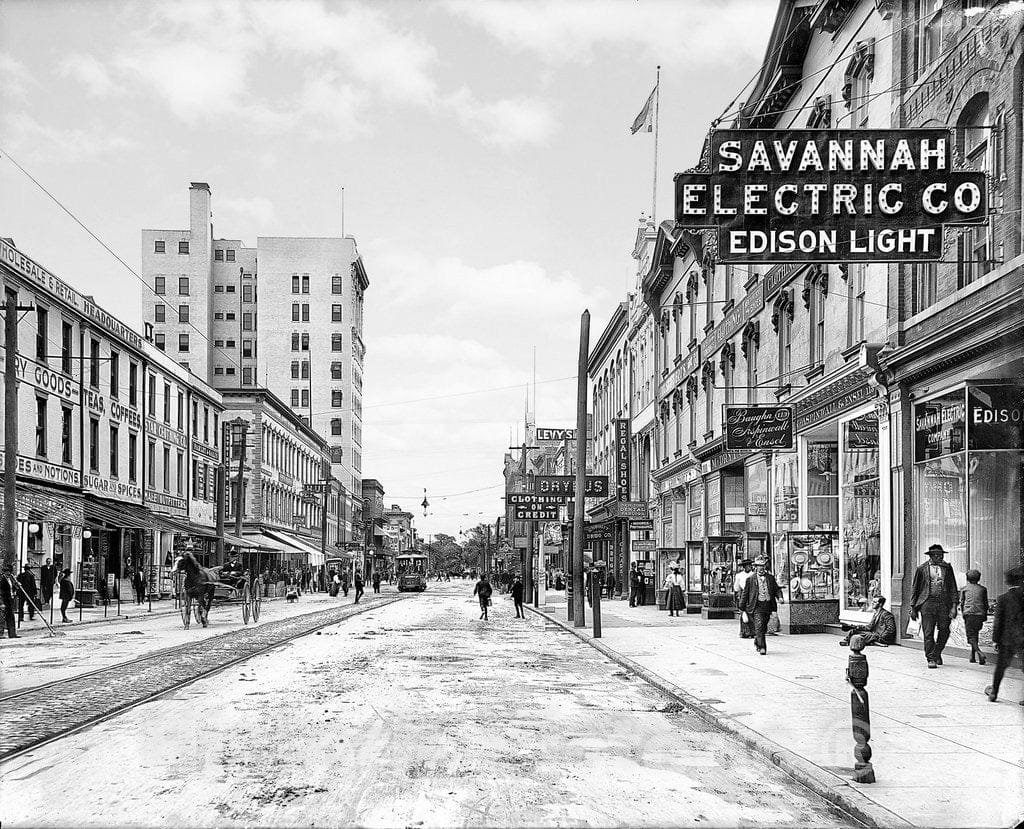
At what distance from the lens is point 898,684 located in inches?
568

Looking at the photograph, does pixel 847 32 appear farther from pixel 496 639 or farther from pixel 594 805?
pixel 594 805

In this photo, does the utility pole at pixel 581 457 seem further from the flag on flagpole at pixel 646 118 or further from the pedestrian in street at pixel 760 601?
the flag on flagpole at pixel 646 118

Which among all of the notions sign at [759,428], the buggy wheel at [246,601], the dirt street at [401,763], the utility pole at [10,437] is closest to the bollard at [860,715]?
the dirt street at [401,763]

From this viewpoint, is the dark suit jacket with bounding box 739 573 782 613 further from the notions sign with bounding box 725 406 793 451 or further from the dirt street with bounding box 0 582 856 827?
the dirt street with bounding box 0 582 856 827

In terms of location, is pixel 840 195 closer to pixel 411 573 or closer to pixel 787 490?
pixel 787 490

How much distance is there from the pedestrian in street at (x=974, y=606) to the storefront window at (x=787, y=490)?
10756 millimetres

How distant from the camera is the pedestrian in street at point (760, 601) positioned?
19.3 m

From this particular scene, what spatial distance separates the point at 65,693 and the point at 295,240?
98704 millimetres

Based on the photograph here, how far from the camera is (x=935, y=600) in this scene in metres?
16.8

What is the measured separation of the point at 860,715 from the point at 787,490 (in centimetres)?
1977

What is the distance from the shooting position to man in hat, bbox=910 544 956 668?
54.1ft

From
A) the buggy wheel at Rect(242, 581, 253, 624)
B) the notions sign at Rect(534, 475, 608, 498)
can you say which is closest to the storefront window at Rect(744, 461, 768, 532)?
the notions sign at Rect(534, 475, 608, 498)

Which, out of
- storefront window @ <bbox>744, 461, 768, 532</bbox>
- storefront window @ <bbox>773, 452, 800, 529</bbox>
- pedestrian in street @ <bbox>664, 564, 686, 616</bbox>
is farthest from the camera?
pedestrian in street @ <bbox>664, 564, 686, 616</bbox>

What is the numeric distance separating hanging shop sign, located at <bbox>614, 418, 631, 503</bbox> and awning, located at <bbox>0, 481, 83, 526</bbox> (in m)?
24.6
